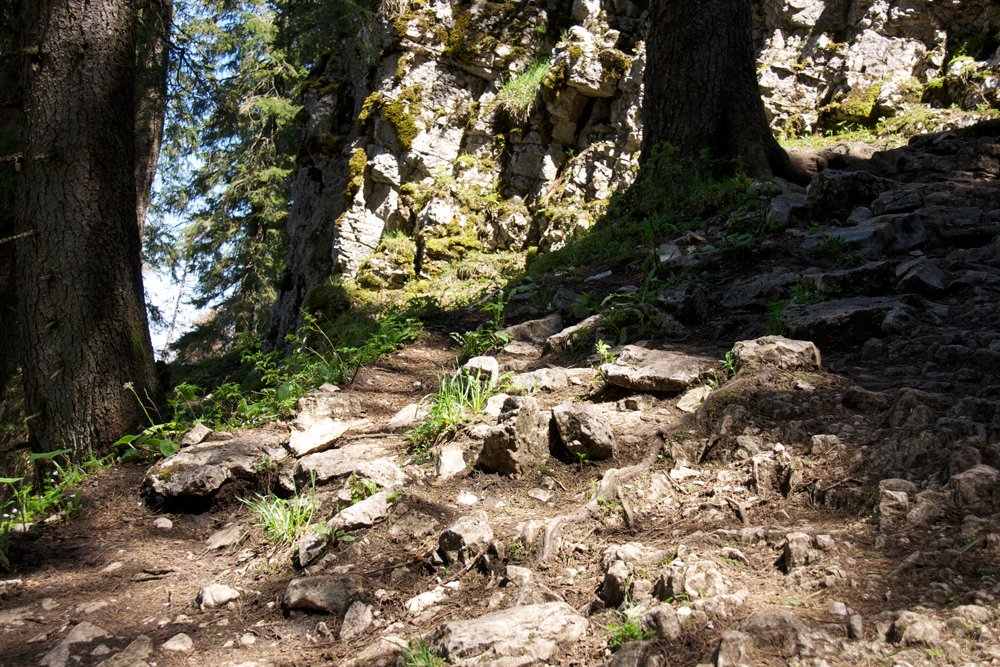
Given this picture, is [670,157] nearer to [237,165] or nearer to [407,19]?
[407,19]

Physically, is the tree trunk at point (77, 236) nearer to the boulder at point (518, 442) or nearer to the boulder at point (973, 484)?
the boulder at point (518, 442)

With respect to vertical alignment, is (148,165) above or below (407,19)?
below

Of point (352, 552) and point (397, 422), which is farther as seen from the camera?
point (397, 422)

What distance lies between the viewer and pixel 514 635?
1795mm

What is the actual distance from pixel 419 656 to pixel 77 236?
4248 mm

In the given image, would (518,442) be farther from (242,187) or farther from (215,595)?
(242,187)

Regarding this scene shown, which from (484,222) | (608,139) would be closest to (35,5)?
(484,222)

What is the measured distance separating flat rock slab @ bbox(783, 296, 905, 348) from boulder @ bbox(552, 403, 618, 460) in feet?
4.48

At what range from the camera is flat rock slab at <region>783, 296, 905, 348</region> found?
10.9ft

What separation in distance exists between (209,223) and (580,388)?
59.6 ft

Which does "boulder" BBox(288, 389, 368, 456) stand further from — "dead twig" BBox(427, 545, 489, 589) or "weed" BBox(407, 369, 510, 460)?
"dead twig" BBox(427, 545, 489, 589)

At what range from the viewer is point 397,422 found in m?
3.85

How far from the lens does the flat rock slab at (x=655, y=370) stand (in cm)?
328

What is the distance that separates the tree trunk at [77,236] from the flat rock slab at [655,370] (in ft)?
11.7
